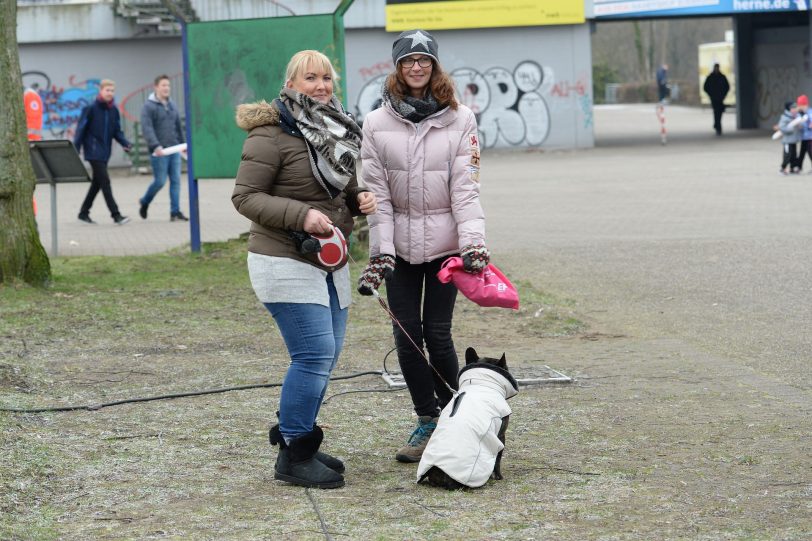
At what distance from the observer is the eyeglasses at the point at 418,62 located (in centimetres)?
519

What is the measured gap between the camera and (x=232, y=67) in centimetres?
1190

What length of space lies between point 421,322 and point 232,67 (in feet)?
23.0

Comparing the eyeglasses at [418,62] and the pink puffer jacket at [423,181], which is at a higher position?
the eyeglasses at [418,62]

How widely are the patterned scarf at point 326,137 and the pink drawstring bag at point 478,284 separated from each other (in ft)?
1.95

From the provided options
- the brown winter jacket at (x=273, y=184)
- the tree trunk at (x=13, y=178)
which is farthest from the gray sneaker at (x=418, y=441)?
the tree trunk at (x=13, y=178)

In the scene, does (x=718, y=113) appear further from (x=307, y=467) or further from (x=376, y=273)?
(x=307, y=467)

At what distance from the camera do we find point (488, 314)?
9328mm

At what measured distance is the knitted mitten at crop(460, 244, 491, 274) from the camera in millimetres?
5102

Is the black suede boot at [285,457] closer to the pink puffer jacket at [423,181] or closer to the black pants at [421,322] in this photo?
the black pants at [421,322]

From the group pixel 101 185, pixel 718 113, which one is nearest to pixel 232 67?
pixel 101 185

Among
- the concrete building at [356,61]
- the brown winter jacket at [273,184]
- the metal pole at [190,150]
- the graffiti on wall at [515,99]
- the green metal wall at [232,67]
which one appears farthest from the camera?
the graffiti on wall at [515,99]

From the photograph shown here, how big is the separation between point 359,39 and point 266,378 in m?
24.2

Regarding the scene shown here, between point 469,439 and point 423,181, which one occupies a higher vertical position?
point 423,181

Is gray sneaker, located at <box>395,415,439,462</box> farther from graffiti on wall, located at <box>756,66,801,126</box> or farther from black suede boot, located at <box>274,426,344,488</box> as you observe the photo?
graffiti on wall, located at <box>756,66,801,126</box>
